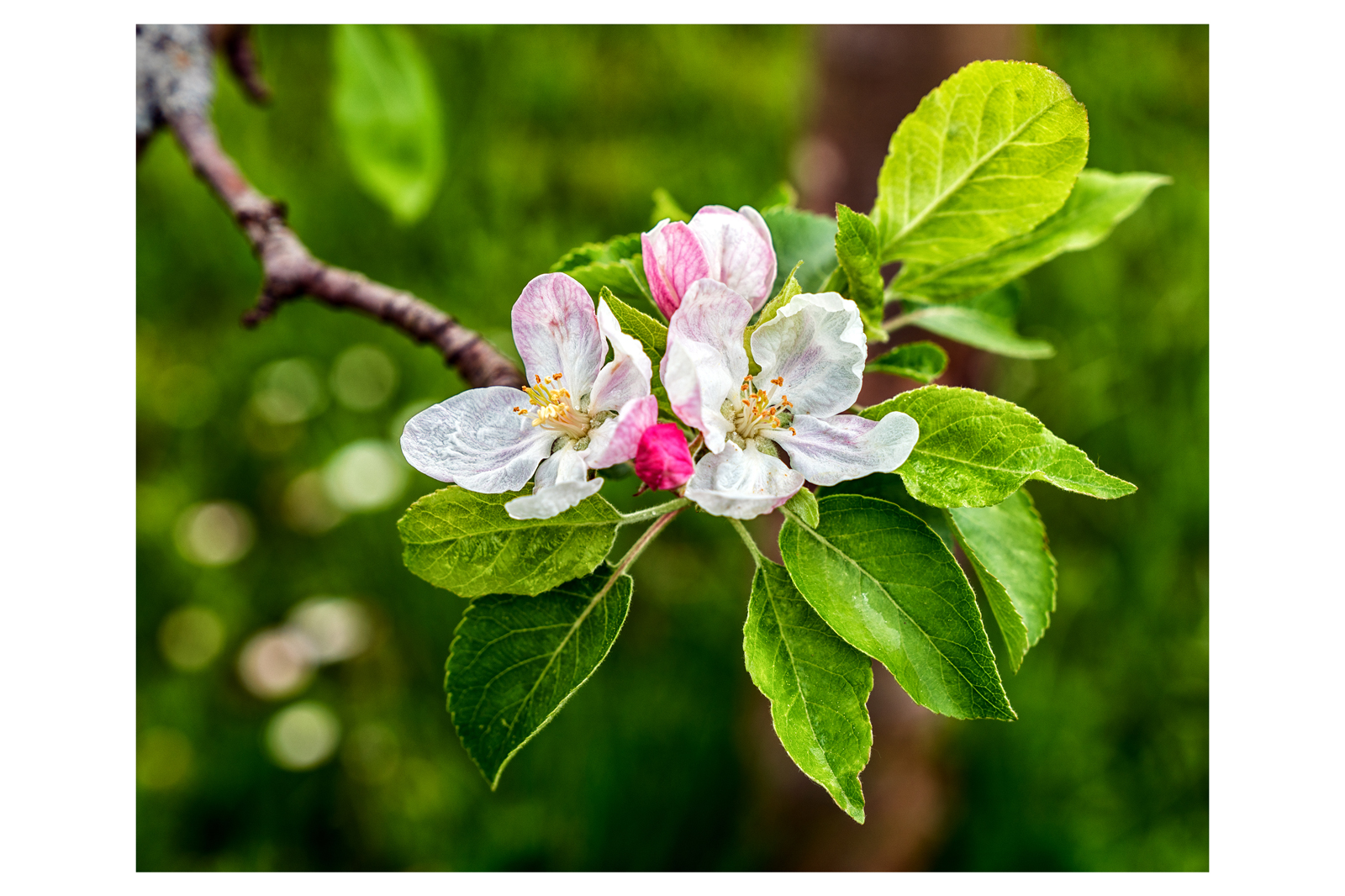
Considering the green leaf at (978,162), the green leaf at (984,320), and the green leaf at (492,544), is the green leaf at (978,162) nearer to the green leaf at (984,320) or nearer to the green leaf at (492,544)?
the green leaf at (984,320)

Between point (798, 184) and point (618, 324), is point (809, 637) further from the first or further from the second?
point (798, 184)

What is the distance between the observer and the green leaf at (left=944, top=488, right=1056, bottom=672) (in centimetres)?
73

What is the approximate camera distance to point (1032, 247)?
0.85m

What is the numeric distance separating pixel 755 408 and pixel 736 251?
107 millimetres

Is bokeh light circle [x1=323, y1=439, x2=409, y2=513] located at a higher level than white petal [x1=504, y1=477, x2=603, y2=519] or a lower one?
lower

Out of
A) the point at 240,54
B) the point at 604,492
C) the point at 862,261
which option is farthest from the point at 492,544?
the point at 604,492

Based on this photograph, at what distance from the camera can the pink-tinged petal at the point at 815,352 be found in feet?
2.09

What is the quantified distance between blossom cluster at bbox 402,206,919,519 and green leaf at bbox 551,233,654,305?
1.6 inches

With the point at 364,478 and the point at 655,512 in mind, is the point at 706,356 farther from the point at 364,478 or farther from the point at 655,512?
the point at 364,478

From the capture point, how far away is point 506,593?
26.9 inches

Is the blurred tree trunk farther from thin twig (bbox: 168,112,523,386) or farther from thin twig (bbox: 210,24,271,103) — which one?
thin twig (bbox: 210,24,271,103)

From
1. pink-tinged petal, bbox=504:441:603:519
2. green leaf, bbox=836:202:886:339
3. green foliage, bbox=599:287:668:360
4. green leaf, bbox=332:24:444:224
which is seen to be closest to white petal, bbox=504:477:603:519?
pink-tinged petal, bbox=504:441:603:519

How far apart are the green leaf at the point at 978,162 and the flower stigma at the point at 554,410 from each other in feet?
0.88

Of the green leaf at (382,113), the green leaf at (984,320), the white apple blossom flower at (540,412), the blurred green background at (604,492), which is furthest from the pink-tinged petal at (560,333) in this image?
the blurred green background at (604,492)
